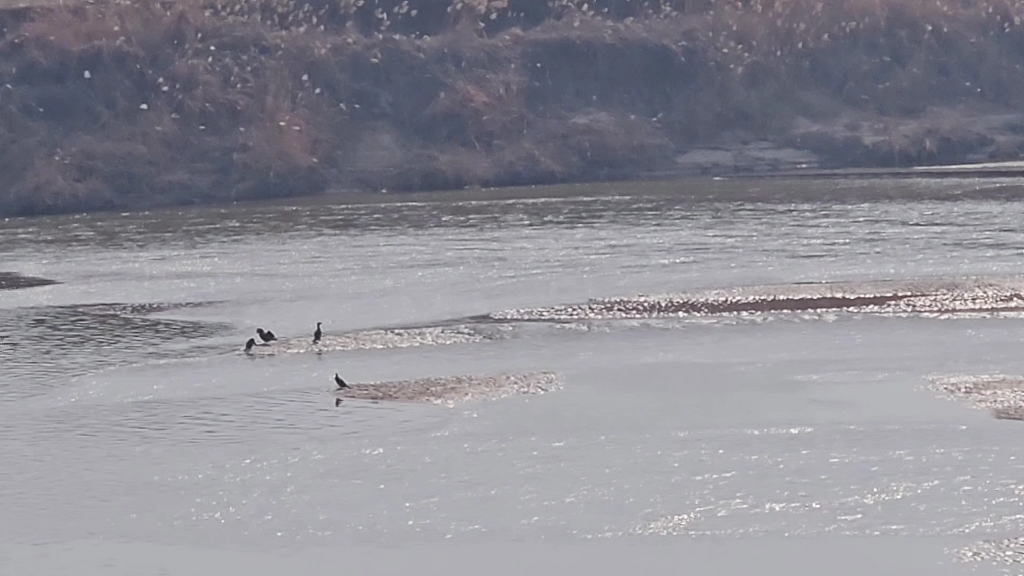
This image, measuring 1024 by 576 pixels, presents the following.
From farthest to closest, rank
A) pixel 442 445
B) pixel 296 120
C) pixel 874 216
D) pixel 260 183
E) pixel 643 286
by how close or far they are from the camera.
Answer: pixel 296 120, pixel 260 183, pixel 874 216, pixel 643 286, pixel 442 445

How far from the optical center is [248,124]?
2896 inches

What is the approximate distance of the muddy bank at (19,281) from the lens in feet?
148

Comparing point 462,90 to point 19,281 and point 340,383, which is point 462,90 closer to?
point 19,281

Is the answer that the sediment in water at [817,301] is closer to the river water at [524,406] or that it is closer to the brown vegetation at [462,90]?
the river water at [524,406]

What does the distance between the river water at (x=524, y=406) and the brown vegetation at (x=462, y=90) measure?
17.6 meters

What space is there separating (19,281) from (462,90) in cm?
3344

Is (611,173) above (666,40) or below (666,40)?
below

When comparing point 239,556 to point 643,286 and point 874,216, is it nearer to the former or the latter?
point 643,286

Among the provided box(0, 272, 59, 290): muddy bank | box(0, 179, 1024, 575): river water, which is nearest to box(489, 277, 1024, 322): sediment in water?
box(0, 179, 1024, 575): river water

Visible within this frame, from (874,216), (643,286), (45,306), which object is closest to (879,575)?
(643,286)

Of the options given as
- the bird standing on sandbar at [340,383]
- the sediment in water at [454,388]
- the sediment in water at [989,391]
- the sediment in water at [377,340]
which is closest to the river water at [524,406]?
the sediment in water at [377,340]

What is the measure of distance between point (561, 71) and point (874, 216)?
89.1ft

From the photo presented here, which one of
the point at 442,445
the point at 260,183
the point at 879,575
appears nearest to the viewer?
the point at 879,575

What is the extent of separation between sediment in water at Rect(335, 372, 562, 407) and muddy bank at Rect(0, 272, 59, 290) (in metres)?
17.7
